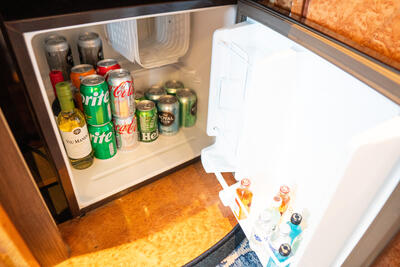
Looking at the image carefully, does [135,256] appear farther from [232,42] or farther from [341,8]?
[341,8]

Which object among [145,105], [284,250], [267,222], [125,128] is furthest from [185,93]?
[284,250]

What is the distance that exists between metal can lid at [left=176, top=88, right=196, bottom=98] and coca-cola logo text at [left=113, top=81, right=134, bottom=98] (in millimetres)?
347

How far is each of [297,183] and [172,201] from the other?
566 mm

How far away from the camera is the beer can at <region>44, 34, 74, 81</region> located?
46.5 inches

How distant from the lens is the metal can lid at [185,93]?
151 cm

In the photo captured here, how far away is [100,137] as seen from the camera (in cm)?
127

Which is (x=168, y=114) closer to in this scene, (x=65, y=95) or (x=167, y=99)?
(x=167, y=99)

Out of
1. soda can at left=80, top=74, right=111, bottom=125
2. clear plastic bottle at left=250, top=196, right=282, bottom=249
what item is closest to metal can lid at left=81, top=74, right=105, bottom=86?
soda can at left=80, top=74, right=111, bottom=125

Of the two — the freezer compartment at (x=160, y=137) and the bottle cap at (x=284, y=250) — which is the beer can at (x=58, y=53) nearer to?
the freezer compartment at (x=160, y=137)

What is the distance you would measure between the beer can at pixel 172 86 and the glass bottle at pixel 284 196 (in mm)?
820

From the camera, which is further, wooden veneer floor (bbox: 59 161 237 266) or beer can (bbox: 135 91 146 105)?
beer can (bbox: 135 91 146 105)

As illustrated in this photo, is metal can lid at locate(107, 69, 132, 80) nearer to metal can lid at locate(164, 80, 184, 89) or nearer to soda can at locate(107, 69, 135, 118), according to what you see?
soda can at locate(107, 69, 135, 118)

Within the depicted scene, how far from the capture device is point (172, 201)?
1298 millimetres

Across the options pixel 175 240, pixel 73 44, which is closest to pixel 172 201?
pixel 175 240
